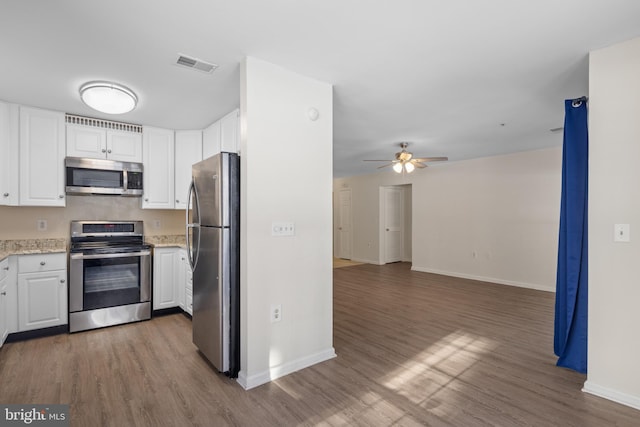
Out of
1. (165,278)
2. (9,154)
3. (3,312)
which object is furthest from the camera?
(165,278)

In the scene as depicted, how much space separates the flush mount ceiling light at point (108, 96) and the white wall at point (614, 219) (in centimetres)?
375

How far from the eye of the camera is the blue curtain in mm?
2555

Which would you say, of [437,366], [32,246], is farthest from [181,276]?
[437,366]

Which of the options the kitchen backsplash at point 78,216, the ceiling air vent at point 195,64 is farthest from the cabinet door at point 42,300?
the ceiling air vent at point 195,64

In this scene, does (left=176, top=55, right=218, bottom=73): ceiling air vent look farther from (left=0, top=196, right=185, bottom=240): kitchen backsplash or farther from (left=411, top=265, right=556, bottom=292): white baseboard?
(left=411, top=265, right=556, bottom=292): white baseboard

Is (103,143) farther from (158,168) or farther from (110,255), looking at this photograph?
(110,255)

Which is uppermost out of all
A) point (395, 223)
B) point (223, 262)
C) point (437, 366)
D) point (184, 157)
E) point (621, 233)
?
point (184, 157)

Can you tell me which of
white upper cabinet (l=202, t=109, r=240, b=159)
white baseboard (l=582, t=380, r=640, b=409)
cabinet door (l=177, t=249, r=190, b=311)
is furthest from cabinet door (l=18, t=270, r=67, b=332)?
white baseboard (l=582, t=380, r=640, b=409)

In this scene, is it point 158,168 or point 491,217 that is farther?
point 491,217

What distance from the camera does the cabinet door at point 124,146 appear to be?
3.86 m

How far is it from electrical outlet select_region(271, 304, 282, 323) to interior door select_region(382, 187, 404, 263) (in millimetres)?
6182

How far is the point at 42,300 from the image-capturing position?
335 cm

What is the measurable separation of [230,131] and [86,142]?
1720 mm

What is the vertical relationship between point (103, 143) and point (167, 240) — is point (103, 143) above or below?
above
